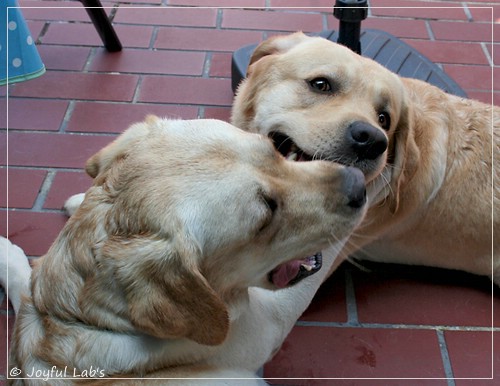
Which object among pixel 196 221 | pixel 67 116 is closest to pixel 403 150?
pixel 196 221

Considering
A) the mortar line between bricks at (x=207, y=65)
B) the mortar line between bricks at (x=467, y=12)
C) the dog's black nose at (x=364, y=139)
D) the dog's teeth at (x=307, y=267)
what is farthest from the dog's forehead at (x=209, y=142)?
the mortar line between bricks at (x=467, y=12)

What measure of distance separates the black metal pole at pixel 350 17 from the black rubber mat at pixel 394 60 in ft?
0.99

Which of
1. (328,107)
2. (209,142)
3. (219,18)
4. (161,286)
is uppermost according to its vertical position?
(209,142)

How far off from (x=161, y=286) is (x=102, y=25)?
229cm

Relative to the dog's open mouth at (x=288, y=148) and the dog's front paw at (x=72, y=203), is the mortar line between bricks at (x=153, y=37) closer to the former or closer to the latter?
the dog's front paw at (x=72, y=203)

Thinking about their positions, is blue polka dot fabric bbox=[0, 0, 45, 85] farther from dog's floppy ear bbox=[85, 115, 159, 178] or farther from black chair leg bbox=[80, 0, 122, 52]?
black chair leg bbox=[80, 0, 122, 52]

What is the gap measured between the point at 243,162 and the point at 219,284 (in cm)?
35

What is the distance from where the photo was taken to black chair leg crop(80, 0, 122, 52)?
3205mm

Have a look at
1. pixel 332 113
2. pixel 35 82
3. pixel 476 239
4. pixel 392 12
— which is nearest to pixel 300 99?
pixel 332 113

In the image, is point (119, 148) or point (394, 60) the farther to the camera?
point (394, 60)

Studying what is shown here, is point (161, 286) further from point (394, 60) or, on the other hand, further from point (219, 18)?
point (219, 18)

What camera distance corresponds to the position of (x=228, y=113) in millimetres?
3104

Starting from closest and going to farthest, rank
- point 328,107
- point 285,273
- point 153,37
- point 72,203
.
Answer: point 285,273, point 328,107, point 72,203, point 153,37

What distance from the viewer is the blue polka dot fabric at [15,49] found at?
2.27 metres
